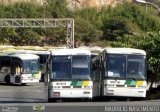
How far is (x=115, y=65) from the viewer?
74.6ft

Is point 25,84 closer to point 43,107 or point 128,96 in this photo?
point 128,96

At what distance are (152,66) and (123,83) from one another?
7296 mm

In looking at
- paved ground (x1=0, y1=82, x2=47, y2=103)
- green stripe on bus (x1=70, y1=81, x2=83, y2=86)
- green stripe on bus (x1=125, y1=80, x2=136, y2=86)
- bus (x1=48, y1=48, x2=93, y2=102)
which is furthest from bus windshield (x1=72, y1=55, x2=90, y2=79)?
paved ground (x1=0, y1=82, x2=47, y2=103)

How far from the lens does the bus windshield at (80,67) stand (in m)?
22.5

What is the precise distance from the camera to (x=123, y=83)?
2238cm

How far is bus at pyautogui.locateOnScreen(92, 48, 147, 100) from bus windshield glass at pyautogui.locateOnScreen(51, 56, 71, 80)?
1.44m

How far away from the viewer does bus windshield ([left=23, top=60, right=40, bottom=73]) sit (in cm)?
4715

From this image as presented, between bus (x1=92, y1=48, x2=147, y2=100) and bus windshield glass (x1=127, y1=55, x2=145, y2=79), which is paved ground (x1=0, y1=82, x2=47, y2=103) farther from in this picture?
bus windshield glass (x1=127, y1=55, x2=145, y2=79)

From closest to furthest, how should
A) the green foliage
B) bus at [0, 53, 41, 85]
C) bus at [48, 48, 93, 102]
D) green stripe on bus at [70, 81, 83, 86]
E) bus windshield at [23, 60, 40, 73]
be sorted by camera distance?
bus at [48, 48, 93, 102] → green stripe on bus at [70, 81, 83, 86] → the green foliage → bus at [0, 53, 41, 85] → bus windshield at [23, 60, 40, 73]

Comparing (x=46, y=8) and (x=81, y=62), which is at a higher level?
(x=46, y=8)

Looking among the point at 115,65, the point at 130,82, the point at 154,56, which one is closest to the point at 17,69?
the point at 154,56

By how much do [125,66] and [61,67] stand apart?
9.09ft

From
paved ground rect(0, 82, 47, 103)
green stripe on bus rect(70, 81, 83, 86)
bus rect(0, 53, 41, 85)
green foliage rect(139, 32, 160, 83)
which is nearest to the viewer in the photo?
green stripe on bus rect(70, 81, 83, 86)

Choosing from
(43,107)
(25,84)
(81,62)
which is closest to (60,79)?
(81,62)
